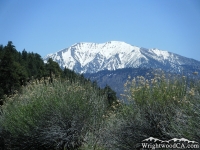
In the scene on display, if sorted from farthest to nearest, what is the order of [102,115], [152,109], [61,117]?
[102,115], [61,117], [152,109]

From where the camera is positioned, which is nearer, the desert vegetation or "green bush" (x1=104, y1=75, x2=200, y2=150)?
"green bush" (x1=104, y1=75, x2=200, y2=150)

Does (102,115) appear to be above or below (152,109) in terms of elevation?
below

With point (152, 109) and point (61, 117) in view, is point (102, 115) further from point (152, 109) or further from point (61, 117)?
point (152, 109)

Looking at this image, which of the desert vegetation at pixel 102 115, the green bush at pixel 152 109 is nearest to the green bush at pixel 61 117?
the desert vegetation at pixel 102 115

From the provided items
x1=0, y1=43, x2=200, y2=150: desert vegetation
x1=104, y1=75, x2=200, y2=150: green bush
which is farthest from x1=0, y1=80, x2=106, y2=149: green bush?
x1=104, y1=75, x2=200, y2=150: green bush

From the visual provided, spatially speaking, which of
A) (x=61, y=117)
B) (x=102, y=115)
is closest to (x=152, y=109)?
(x=102, y=115)

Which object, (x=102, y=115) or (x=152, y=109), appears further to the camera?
(x=102, y=115)

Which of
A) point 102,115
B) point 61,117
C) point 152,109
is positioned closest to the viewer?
point 152,109

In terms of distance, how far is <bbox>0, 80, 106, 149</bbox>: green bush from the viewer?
7.95 metres

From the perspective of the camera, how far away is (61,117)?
26.1 feet

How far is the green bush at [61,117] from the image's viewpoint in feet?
26.1

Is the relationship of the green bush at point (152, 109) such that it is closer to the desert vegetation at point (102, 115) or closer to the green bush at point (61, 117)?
the desert vegetation at point (102, 115)

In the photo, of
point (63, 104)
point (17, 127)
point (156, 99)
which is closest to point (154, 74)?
point (156, 99)

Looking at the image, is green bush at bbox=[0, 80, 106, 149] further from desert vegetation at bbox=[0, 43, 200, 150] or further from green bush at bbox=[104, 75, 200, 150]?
green bush at bbox=[104, 75, 200, 150]
